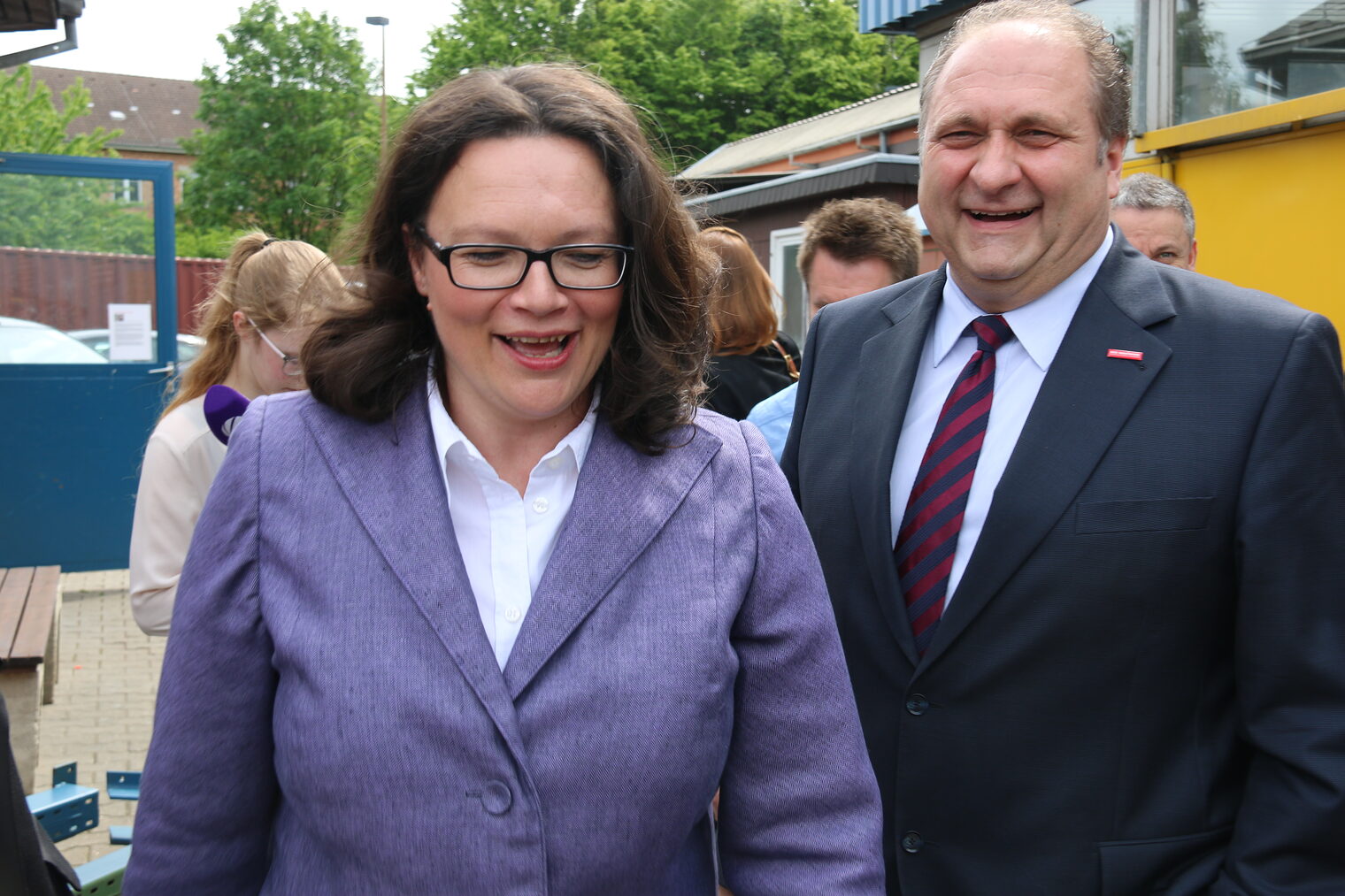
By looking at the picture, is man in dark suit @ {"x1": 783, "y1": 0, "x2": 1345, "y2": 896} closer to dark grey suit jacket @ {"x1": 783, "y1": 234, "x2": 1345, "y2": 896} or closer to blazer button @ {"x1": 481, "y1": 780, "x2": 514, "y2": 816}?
dark grey suit jacket @ {"x1": 783, "y1": 234, "x2": 1345, "y2": 896}

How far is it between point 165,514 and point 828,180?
378 inches

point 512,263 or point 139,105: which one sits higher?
point 139,105

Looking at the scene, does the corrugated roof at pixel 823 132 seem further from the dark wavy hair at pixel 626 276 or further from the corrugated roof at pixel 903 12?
the dark wavy hair at pixel 626 276

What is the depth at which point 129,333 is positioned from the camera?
8102 millimetres

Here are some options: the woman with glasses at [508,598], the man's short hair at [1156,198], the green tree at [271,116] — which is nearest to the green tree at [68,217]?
the man's short hair at [1156,198]

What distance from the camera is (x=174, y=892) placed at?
5.14 ft

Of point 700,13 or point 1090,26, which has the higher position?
point 700,13

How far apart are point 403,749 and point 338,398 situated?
0.51 meters

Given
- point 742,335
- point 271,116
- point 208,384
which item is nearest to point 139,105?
point 271,116

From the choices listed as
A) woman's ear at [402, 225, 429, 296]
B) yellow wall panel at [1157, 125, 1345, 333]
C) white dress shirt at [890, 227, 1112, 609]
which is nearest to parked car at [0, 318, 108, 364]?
yellow wall panel at [1157, 125, 1345, 333]

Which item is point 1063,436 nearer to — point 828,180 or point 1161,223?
point 1161,223

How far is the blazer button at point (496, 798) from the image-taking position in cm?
145

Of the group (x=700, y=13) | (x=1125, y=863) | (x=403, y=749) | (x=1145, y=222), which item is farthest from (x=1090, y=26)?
(x=700, y=13)

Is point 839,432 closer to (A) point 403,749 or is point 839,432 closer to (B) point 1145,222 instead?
(A) point 403,749
